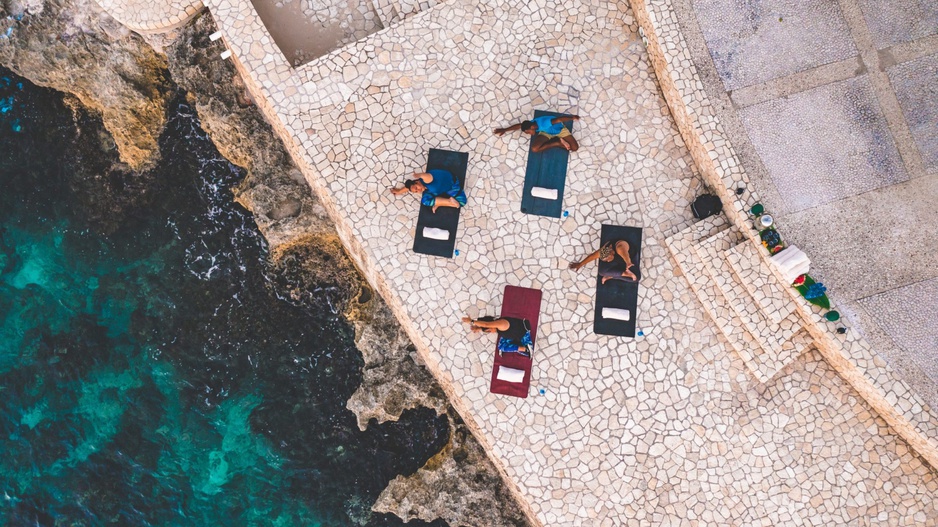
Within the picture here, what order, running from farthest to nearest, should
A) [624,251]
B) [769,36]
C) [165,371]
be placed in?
[165,371], [769,36], [624,251]

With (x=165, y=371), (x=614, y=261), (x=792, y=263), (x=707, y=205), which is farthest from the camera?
(x=165, y=371)

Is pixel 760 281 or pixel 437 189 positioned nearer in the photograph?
pixel 760 281

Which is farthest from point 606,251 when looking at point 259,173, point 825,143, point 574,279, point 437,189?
point 259,173

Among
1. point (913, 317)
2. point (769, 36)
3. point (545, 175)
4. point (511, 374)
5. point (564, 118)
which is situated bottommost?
point (511, 374)

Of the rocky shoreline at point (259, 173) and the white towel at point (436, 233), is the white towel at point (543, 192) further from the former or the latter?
the rocky shoreline at point (259, 173)

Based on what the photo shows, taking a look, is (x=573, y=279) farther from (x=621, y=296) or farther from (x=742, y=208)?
(x=742, y=208)

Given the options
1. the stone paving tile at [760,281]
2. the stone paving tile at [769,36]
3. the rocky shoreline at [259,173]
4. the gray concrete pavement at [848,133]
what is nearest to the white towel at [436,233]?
the rocky shoreline at [259,173]

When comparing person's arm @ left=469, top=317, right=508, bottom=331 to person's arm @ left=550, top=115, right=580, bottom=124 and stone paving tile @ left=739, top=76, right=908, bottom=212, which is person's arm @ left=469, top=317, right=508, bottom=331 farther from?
stone paving tile @ left=739, top=76, right=908, bottom=212

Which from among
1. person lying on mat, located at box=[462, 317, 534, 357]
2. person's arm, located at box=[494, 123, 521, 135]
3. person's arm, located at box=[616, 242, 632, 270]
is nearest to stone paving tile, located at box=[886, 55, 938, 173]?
person's arm, located at box=[616, 242, 632, 270]
